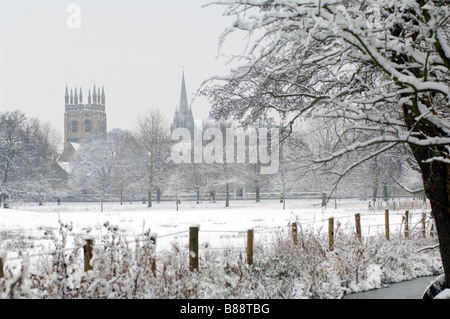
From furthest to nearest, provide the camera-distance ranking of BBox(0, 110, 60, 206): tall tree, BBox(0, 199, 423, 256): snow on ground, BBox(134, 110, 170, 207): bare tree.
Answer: BBox(134, 110, 170, 207): bare tree < BBox(0, 110, 60, 206): tall tree < BBox(0, 199, 423, 256): snow on ground

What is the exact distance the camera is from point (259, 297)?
312 inches

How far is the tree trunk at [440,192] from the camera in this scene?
7.17 m

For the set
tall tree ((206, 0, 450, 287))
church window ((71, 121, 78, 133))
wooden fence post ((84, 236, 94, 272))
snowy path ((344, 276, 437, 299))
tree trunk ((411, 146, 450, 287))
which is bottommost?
snowy path ((344, 276, 437, 299))

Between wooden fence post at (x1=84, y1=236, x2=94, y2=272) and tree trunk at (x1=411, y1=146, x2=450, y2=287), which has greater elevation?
tree trunk at (x1=411, y1=146, x2=450, y2=287)

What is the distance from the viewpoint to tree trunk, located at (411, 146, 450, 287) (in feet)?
23.5

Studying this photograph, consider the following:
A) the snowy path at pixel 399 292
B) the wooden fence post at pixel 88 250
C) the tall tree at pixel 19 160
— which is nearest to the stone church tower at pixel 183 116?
the tall tree at pixel 19 160

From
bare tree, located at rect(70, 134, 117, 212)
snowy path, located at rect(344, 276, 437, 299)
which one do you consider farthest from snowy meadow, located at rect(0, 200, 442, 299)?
bare tree, located at rect(70, 134, 117, 212)

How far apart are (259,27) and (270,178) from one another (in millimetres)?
42625

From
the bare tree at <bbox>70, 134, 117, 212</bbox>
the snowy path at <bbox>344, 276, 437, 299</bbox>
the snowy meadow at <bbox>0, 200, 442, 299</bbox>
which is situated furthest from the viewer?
the bare tree at <bbox>70, 134, 117, 212</bbox>

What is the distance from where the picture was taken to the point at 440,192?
722cm

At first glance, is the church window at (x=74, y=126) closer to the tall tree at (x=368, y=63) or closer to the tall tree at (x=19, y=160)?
the tall tree at (x=19, y=160)

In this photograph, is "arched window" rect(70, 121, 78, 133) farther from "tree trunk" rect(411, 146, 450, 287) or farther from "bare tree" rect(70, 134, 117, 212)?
"tree trunk" rect(411, 146, 450, 287)

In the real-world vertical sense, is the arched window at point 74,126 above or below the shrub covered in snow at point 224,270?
above
